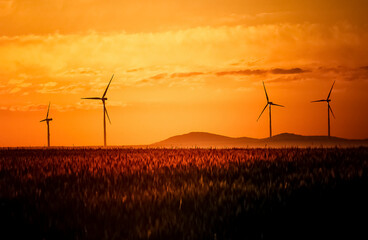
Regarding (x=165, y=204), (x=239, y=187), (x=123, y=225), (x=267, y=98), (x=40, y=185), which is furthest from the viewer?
(x=267, y=98)

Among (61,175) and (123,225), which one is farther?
(61,175)

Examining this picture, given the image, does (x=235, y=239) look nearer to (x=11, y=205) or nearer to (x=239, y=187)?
(x=239, y=187)

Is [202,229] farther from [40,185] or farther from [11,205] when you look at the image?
[40,185]

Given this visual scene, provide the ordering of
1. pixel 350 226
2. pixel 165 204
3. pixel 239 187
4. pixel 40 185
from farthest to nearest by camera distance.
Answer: pixel 40 185
pixel 239 187
pixel 165 204
pixel 350 226

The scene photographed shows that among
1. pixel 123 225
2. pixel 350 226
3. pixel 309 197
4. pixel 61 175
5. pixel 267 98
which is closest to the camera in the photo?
pixel 123 225

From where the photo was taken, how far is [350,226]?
30.2ft

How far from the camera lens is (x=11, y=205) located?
1073cm

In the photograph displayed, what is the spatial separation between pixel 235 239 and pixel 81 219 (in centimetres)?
316

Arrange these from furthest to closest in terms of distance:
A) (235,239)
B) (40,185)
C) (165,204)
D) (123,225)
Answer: (40,185) < (165,204) < (123,225) < (235,239)

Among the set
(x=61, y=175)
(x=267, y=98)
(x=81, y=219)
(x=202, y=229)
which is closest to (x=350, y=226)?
(x=202, y=229)

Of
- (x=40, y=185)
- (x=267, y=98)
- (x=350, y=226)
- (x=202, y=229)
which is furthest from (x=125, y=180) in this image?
(x=267, y=98)

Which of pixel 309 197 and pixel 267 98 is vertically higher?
pixel 267 98

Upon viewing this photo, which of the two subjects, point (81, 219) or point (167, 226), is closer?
point (167, 226)

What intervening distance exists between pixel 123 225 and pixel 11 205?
11.9 feet
